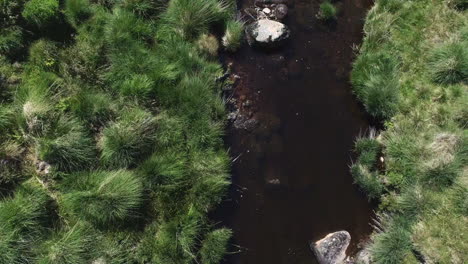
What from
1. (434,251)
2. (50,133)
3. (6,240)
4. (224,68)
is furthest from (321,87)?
(6,240)

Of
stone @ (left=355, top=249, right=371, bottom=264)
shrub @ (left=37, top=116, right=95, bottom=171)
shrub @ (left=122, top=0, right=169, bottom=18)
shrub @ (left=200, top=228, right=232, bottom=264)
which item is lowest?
stone @ (left=355, top=249, right=371, bottom=264)

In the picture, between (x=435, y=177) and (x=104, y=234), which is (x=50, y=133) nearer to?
(x=104, y=234)

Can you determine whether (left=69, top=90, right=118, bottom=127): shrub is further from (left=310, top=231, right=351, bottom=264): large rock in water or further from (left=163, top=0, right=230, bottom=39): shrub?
(left=310, top=231, right=351, bottom=264): large rock in water

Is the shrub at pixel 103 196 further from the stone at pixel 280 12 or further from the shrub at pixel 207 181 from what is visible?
the stone at pixel 280 12

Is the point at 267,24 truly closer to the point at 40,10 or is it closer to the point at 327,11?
Answer: the point at 327,11

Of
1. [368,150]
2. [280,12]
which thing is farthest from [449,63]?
[280,12]

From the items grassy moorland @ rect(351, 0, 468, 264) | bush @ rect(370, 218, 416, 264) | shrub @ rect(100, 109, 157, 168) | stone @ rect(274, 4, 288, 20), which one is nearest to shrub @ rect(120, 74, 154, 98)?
shrub @ rect(100, 109, 157, 168)
